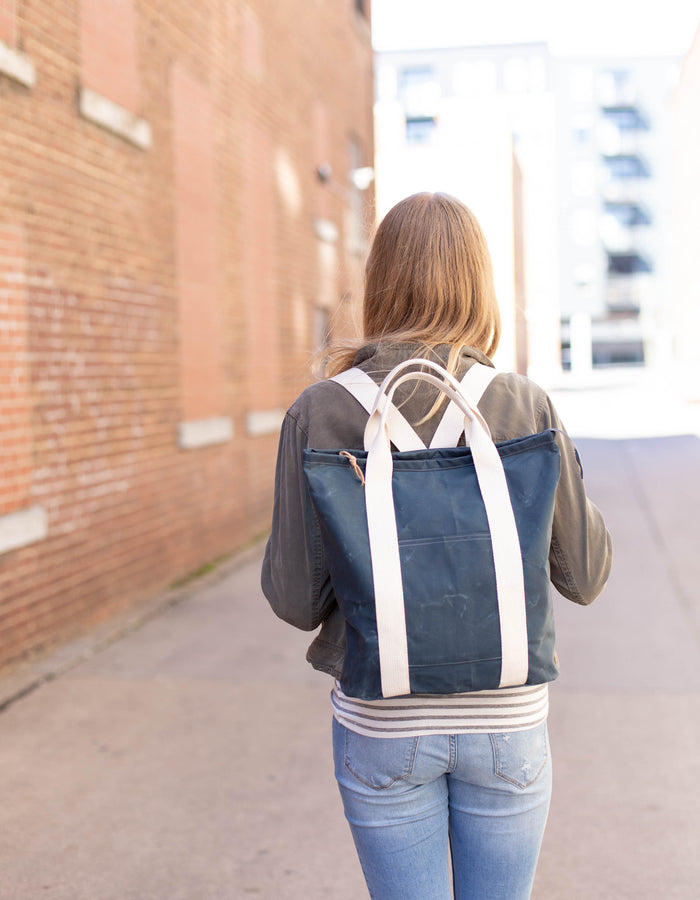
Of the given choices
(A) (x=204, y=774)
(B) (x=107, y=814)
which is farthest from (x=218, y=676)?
(B) (x=107, y=814)

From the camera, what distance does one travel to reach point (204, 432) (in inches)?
323

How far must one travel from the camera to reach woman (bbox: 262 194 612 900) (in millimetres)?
1586

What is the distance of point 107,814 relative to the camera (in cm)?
360

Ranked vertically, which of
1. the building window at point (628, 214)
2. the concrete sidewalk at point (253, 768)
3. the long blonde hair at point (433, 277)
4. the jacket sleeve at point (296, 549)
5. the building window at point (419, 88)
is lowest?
the concrete sidewalk at point (253, 768)

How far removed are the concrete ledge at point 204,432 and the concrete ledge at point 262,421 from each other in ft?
2.15

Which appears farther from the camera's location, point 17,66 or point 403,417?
point 17,66

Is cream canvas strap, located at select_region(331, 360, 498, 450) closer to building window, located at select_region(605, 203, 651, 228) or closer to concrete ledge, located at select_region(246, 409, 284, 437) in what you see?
concrete ledge, located at select_region(246, 409, 284, 437)

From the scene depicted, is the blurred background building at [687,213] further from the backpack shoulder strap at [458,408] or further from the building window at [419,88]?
the backpack shoulder strap at [458,408]

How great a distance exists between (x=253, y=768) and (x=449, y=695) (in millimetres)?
2671

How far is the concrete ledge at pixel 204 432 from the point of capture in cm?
773

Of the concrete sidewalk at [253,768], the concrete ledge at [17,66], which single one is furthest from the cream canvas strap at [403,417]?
the concrete ledge at [17,66]

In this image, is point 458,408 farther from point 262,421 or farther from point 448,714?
point 262,421

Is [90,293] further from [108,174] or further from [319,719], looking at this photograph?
[319,719]

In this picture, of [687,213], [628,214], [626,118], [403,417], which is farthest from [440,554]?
[626,118]
